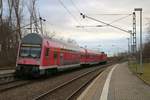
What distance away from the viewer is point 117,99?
16406 millimetres

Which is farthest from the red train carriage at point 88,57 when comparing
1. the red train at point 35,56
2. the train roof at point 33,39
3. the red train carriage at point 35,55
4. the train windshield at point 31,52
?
the train windshield at point 31,52

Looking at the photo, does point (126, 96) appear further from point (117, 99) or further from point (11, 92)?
point (11, 92)

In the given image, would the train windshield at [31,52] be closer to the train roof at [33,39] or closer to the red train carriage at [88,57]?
the train roof at [33,39]

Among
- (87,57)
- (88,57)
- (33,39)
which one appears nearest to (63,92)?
(33,39)

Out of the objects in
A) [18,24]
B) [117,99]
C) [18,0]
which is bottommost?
[117,99]

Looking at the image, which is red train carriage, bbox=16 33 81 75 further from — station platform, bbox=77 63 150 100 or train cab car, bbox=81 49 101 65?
train cab car, bbox=81 49 101 65

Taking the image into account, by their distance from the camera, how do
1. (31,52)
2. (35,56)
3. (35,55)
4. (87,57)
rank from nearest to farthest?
(35,56) → (35,55) → (31,52) → (87,57)

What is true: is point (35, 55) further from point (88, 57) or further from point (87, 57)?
point (88, 57)

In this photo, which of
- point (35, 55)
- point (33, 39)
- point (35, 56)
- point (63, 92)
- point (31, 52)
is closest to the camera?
point (63, 92)

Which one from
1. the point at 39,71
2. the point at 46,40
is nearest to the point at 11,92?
the point at 39,71

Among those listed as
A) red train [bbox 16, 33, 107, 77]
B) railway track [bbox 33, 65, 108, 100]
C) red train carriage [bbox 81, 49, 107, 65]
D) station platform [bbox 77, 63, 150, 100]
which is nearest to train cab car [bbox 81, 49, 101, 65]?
red train carriage [bbox 81, 49, 107, 65]

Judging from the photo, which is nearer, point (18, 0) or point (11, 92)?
point (11, 92)

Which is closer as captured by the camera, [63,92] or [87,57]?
[63,92]

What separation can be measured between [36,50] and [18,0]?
121 feet
